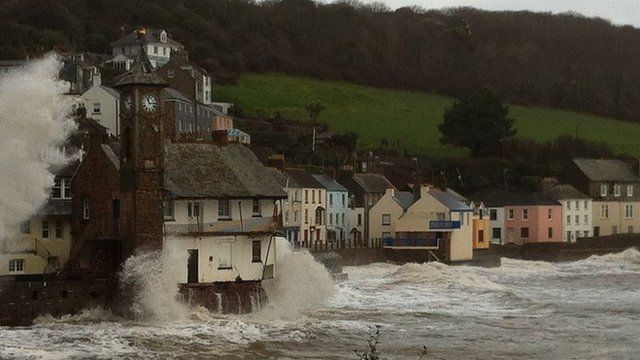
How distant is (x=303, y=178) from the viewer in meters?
88.4

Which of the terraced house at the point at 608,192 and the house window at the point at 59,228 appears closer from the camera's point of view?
the house window at the point at 59,228

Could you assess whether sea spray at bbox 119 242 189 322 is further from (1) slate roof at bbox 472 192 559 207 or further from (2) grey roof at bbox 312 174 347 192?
(1) slate roof at bbox 472 192 559 207

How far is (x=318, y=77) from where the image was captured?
160 m

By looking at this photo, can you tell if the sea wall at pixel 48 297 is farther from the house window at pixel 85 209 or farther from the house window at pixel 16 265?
the house window at pixel 85 209

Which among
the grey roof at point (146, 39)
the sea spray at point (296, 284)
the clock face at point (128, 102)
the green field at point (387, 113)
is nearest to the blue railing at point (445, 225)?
the sea spray at point (296, 284)

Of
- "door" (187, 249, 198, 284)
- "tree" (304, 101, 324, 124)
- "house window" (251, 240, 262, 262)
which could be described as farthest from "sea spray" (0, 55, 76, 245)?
"tree" (304, 101, 324, 124)

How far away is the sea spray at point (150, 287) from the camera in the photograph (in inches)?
1871

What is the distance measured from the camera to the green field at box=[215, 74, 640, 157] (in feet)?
444

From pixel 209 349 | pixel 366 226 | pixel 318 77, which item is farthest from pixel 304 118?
pixel 209 349

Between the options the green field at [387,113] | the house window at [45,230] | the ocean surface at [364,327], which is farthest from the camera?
the green field at [387,113]

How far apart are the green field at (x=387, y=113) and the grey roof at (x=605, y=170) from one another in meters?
14.1

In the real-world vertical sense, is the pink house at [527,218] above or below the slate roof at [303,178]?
below

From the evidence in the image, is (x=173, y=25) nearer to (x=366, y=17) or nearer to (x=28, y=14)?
(x=28, y=14)

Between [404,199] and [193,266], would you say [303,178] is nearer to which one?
[404,199]
